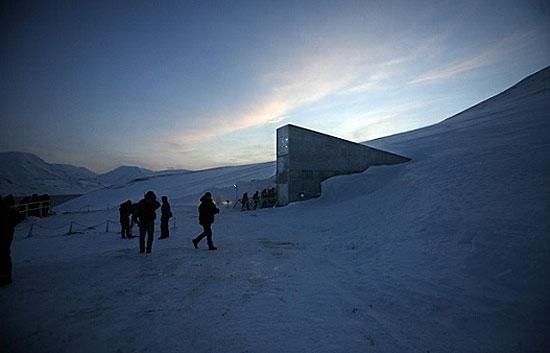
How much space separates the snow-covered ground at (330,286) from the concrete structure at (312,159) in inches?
311

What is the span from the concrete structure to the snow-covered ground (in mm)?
7897

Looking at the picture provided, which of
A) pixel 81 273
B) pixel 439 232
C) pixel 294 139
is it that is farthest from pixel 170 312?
pixel 294 139

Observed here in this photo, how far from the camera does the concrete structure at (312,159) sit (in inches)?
663

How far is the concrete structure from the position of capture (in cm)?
1683

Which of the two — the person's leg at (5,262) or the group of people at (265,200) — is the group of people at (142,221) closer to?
the person's leg at (5,262)

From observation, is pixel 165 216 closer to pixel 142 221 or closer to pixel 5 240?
pixel 142 221

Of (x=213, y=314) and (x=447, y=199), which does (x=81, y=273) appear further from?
(x=447, y=199)

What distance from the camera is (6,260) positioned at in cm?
488

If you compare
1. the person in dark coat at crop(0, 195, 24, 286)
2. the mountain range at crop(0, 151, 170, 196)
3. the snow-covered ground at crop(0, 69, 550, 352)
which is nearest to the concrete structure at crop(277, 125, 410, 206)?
the snow-covered ground at crop(0, 69, 550, 352)

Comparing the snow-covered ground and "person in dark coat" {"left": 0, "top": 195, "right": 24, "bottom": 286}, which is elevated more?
"person in dark coat" {"left": 0, "top": 195, "right": 24, "bottom": 286}

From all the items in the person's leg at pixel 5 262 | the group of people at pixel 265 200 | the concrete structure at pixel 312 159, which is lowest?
the group of people at pixel 265 200

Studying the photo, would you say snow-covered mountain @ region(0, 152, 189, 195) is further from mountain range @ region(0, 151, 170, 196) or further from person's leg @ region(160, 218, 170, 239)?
person's leg @ region(160, 218, 170, 239)

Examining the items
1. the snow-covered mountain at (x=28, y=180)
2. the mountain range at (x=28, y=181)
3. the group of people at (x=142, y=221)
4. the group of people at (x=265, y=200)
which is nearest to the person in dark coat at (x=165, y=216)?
the group of people at (x=142, y=221)

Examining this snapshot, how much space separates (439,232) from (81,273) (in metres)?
8.80
